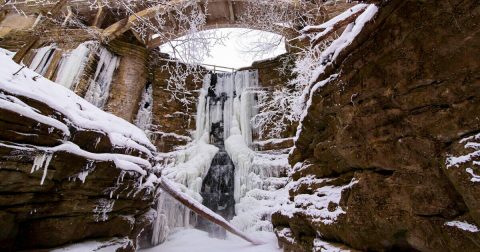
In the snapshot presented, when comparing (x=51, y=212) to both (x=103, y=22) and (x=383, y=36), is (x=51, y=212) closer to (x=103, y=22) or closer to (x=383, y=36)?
(x=383, y=36)

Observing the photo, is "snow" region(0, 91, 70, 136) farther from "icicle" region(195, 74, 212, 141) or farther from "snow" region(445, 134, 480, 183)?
"icicle" region(195, 74, 212, 141)

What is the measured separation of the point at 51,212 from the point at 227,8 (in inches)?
444

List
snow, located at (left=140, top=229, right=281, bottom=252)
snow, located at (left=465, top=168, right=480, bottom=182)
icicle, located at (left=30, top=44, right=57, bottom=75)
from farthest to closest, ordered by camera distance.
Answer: icicle, located at (left=30, top=44, right=57, bottom=75)
snow, located at (left=140, top=229, right=281, bottom=252)
snow, located at (left=465, top=168, right=480, bottom=182)

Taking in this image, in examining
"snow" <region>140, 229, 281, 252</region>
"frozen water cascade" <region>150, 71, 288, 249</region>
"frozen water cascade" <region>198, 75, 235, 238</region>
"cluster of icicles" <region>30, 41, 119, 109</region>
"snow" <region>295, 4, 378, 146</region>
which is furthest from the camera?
"frozen water cascade" <region>198, 75, 235, 238</region>

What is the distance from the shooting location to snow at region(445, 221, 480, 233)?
1.67m

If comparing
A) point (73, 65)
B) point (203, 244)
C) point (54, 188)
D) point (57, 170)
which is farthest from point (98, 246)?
point (73, 65)

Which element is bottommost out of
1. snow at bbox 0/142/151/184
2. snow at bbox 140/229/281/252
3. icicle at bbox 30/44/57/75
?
snow at bbox 140/229/281/252

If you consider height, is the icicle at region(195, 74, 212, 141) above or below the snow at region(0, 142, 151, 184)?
above

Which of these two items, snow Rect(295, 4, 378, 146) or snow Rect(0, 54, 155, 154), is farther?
snow Rect(0, 54, 155, 154)

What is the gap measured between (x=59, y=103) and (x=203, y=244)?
505cm

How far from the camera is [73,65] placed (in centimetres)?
1021

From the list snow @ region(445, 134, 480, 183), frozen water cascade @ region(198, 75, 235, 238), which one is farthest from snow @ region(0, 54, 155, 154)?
frozen water cascade @ region(198, 75, 235, 238)

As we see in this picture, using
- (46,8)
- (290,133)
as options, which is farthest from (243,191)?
(46,8)

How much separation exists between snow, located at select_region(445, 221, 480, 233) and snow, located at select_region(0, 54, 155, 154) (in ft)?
12.7
